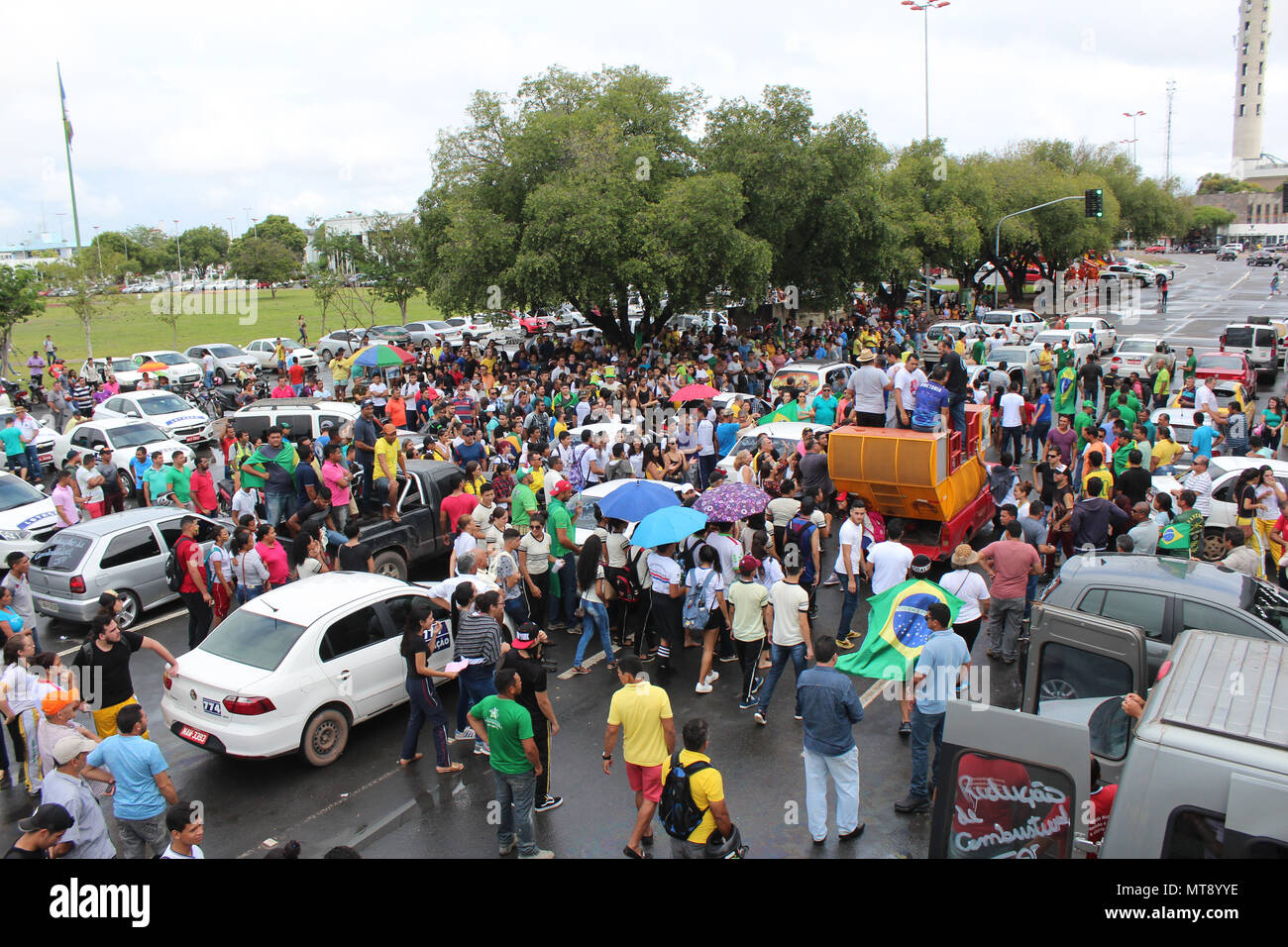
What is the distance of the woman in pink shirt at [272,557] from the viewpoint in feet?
32.6

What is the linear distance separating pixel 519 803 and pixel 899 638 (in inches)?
133

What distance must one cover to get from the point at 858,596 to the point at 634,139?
20.8 m

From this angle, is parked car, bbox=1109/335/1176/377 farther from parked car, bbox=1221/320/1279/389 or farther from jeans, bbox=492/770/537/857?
jeans, bbox=492/770/537/857

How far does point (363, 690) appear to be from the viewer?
8312 mm

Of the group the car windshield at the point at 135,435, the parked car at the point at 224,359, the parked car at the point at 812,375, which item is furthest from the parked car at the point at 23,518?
the parked car at the point at 224,359

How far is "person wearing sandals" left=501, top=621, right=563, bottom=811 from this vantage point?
21.9 feet

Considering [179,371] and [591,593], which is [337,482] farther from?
[179,371]

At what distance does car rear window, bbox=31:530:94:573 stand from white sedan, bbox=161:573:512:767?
13.3ft

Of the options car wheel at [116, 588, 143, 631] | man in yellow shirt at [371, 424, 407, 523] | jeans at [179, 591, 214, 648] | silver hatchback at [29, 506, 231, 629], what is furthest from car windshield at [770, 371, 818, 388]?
car wheel at [116, 588, 143, 631]

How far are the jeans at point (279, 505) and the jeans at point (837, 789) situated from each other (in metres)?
9.34

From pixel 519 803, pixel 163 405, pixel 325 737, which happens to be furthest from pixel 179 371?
pixel 519 803

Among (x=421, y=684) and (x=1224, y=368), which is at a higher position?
(x=1224, y=368)

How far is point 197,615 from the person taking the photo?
10141 mm

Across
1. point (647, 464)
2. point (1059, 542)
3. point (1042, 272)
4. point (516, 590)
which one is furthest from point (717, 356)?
point (1042, 272)
